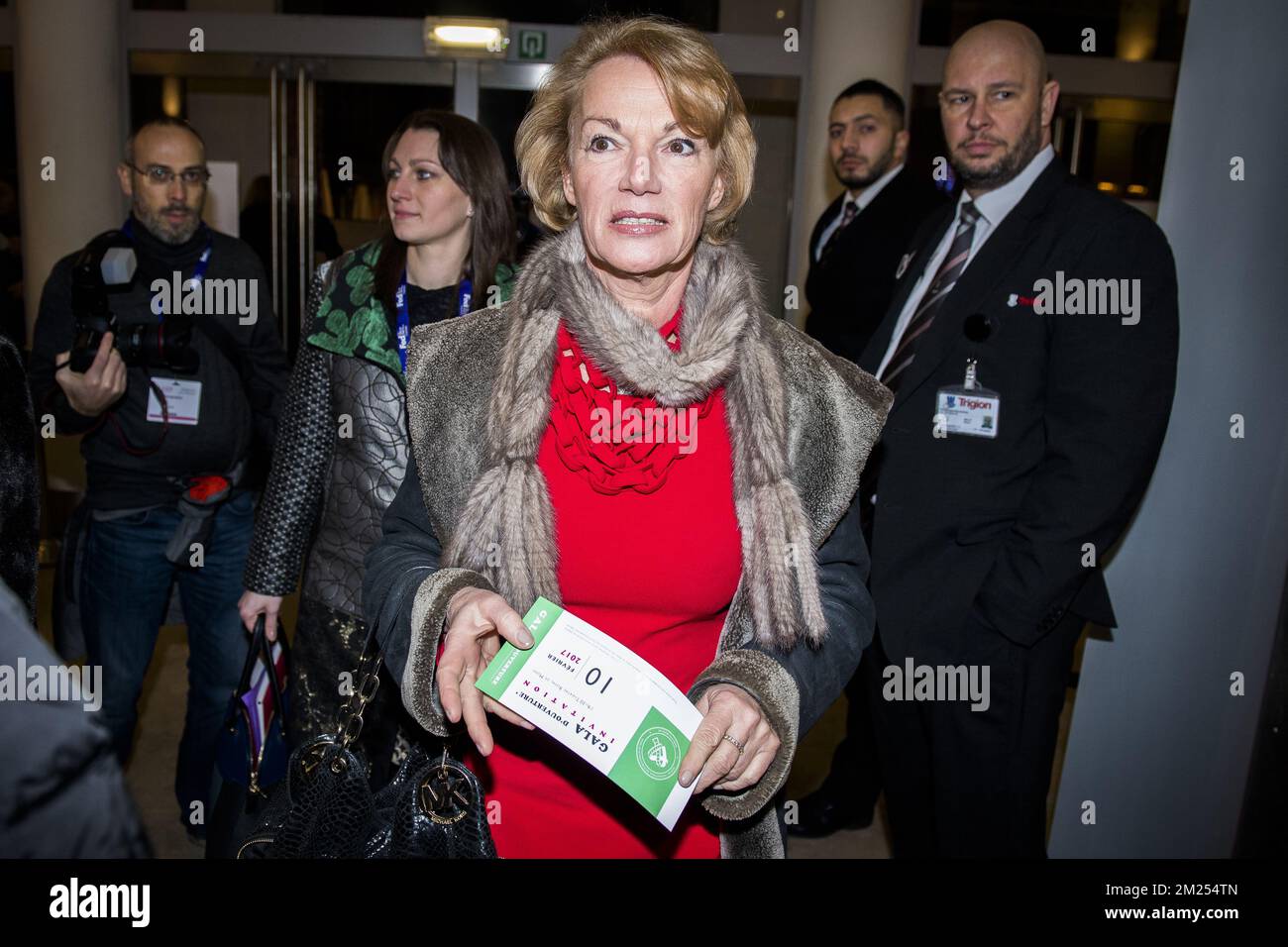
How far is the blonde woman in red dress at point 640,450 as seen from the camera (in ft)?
4.88

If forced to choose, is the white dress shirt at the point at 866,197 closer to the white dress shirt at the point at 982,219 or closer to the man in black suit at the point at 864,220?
the man in black suit at the point at 864,220

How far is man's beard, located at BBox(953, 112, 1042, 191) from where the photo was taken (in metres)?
2.44

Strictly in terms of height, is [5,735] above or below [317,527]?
above

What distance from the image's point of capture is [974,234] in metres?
2.53

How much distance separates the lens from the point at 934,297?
8.21ft

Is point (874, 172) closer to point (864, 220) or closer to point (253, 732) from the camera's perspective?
point (864, 220)

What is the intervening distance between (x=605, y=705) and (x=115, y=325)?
7.66ft

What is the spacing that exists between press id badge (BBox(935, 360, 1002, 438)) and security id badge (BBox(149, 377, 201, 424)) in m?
2.18

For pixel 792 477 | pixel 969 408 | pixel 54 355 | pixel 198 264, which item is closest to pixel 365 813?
pixel 792 477

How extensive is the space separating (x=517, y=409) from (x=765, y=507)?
41 centimetres

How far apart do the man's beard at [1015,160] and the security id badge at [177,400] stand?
232 centimetres
